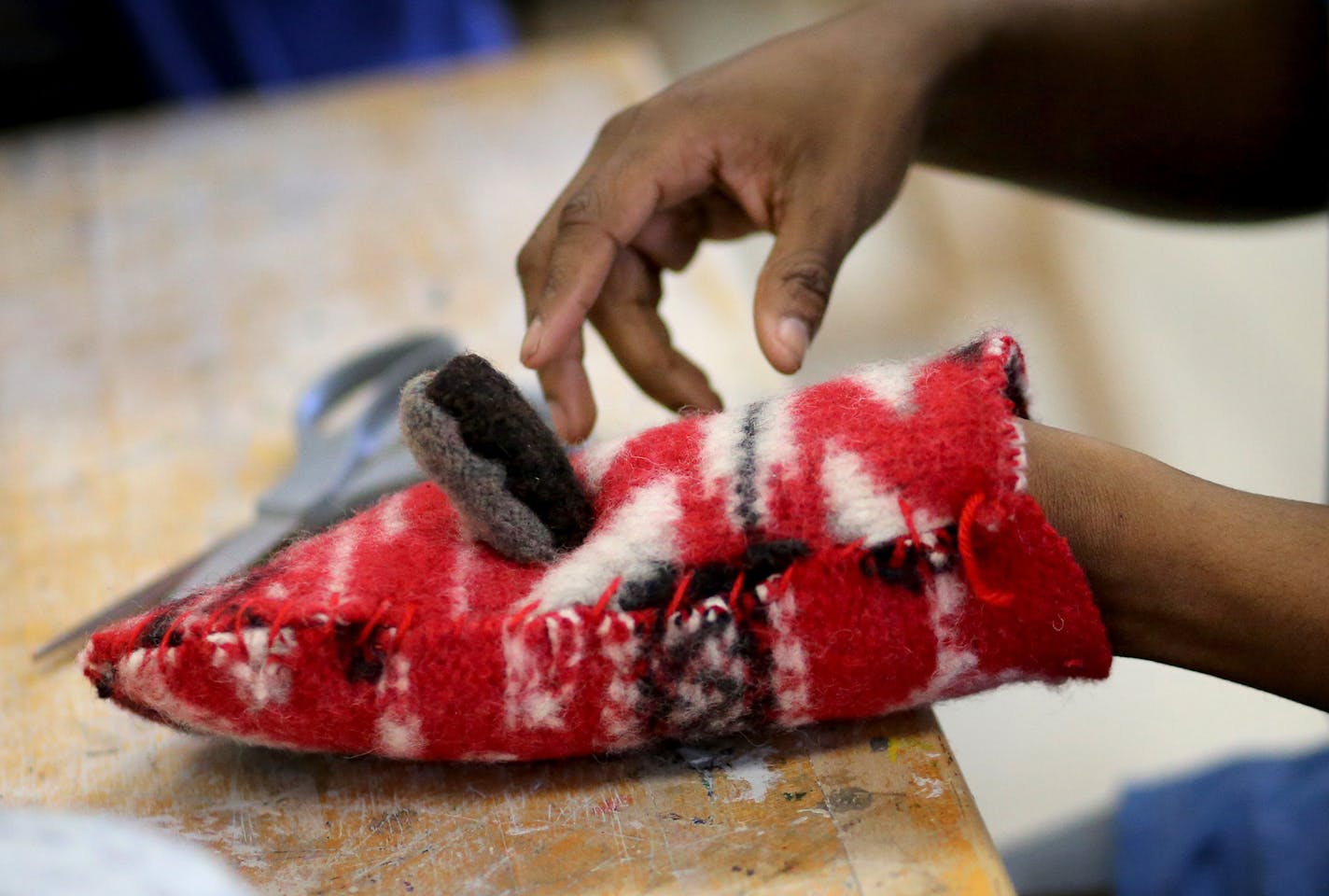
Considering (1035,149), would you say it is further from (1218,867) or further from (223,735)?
(223,735)

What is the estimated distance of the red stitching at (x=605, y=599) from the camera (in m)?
0.40

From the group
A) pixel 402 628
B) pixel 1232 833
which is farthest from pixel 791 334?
pixel 1232 833

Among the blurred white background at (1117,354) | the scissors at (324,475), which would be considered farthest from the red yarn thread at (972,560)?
the blurred white background at (1117,354)

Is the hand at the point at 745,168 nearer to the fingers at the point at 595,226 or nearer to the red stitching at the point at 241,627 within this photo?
the fingers at the point at 595,226

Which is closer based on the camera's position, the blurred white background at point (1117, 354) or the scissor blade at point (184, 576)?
the scissor blade at point (184, 576)

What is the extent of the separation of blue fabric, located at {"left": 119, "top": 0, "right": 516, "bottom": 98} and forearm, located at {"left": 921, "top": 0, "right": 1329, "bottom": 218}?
1070mm

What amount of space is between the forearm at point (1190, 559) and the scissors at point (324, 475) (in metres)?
0.26

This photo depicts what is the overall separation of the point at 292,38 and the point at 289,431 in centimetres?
103

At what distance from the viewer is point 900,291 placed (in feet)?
5.91

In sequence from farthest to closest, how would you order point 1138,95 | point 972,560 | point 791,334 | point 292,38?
point 292,38 < point 1138,95 < point 791,334 < point 972,560

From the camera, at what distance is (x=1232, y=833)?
2.35 ft

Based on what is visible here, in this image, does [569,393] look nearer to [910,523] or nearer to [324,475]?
[324,475]

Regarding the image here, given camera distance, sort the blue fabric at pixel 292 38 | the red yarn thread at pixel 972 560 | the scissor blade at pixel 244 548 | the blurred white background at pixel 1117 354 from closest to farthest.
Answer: the red yarn thread at pixel 972 560 → the scissor blade at pixel 244 548 → the blurred white background at pixel 1117 354 → the blue fabric at pixel 292 38

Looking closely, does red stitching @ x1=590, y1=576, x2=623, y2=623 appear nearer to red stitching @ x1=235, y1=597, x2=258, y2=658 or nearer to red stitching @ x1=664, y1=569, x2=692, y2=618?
red stitching @ x1=664, y1=569, x2=692, y2=618
